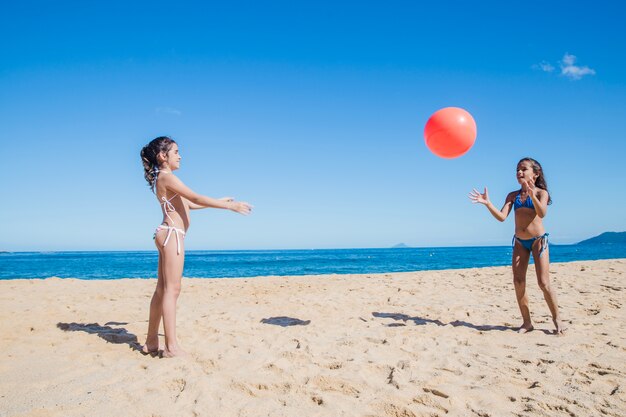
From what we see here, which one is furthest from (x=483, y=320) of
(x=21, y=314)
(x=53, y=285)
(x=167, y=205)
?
(x=53, y=285)

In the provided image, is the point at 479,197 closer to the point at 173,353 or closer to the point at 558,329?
the point at 558,329

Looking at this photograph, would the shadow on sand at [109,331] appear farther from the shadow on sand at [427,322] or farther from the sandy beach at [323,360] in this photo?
the shadow on sand at [427,322]

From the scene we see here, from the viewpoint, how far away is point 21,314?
5.63 meters

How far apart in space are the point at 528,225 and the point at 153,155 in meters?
4.52

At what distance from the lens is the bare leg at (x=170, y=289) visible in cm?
364

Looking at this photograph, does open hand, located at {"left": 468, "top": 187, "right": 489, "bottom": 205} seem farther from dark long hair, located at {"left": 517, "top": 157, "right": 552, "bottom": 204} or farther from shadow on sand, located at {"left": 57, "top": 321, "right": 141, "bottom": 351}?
shadow on sand, located at {"left": 57, "top": 321, "right": 141, "bottom": 351}

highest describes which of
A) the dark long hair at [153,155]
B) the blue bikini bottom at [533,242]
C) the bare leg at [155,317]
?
the dark long hair at [153,155]

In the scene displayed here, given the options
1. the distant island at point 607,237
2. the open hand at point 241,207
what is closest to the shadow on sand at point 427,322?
the open hand at point 241,207

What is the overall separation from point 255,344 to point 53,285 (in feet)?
27.4

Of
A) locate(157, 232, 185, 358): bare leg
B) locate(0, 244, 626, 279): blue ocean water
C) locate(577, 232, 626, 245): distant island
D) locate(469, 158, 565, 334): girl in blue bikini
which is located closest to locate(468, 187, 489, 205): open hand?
locate(469, 158, 565, 334): girl in blue bikini

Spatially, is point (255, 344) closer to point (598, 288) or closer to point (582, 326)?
point (582, 326)

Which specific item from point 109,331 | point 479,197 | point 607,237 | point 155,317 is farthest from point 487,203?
point 607,237

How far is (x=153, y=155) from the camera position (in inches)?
151

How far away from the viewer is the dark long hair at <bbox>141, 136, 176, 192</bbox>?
3.82 m
